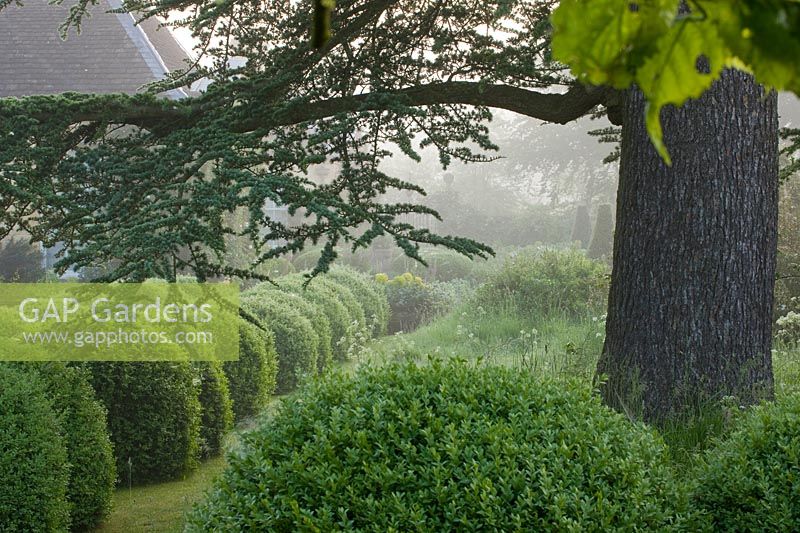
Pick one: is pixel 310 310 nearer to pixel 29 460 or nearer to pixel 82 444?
pixel 82 444

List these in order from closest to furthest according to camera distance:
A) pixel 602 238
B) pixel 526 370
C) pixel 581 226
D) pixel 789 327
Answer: pixel 526 370 < pixel 789 327 < pixel 602 238 < pixel 581 226

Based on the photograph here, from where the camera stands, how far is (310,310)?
11.3 metres

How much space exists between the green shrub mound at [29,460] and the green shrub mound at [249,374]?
340 cm

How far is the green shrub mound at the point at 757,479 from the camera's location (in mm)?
3116

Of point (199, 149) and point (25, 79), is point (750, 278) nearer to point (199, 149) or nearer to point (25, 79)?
point (199, 149)

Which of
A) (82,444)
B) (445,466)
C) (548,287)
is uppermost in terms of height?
(548,287)

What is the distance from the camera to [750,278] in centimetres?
489

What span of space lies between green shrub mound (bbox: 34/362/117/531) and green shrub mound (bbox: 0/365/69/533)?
14.4 inches

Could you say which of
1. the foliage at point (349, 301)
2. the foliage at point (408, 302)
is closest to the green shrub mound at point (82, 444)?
the foliage at point (349, 301)

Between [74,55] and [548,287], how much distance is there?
12390 mm

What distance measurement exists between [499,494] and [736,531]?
3.79 feet

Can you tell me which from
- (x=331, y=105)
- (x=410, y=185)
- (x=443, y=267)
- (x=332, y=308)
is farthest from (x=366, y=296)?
(x=410, y=185)

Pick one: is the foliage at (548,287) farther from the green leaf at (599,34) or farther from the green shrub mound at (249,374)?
the green leaf at (599,34)

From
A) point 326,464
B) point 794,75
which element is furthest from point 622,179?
point 794,75
